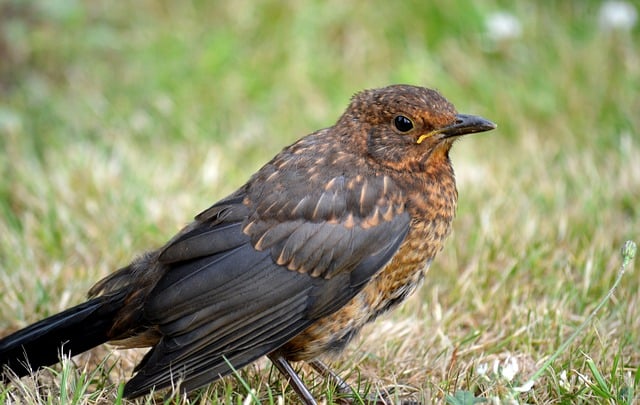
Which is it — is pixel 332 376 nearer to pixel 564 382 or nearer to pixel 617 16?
pixel 564 382

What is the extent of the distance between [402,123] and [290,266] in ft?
2.48

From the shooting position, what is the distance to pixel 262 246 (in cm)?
364

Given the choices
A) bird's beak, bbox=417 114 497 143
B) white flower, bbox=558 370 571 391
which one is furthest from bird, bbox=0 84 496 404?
white flower, bbox=558 370 571 391

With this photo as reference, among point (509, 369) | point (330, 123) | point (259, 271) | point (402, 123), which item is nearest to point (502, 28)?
point (330, 123)

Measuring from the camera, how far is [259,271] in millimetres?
3596

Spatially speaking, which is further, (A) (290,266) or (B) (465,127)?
(B) (465,127)

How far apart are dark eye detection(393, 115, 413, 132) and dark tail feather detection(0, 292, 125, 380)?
125cm

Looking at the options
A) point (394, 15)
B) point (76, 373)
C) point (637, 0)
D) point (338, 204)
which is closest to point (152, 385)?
point (76, 373)

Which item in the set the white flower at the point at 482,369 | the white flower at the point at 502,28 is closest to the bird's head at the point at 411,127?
the white flower at the point at 482,369

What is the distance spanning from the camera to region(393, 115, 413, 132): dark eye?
3.93 m

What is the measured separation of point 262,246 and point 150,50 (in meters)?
3.91

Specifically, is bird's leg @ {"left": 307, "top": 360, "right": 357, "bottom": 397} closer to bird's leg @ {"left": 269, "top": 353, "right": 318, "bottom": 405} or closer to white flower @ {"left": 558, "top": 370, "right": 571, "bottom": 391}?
bird's leg @ {"left": 269, "top": 353, "right": 318, "bottom": 405}

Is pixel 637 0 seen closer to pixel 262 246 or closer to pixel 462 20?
pixel 462 20

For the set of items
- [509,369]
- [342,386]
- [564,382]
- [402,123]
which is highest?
[402,123]
